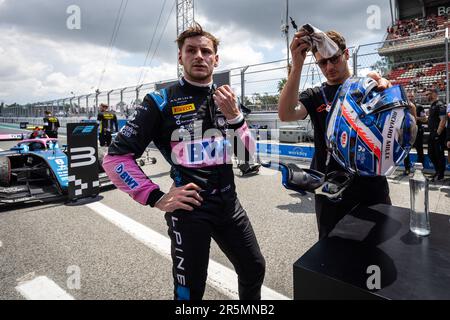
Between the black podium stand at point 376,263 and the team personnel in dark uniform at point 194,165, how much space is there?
1.86 ft

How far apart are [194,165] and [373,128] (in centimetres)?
81

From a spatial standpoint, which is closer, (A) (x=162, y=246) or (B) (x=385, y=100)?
(B) (x=385, y=100)

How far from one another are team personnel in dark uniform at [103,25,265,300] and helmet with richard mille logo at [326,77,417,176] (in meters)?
0.57

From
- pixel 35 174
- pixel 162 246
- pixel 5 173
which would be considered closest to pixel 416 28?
pixel 35 174

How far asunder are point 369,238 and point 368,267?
0.91ft

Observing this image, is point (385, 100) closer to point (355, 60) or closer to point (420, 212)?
point (420, 212)

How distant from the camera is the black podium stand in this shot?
2.78ft

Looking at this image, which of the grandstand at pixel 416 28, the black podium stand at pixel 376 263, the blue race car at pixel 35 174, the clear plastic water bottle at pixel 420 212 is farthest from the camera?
the grandstand at pixel 416 28

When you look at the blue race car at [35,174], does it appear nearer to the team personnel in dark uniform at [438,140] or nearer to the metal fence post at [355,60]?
the team personnel in dark uniform at [438,140]

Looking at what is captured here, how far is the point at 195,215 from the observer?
146 cm

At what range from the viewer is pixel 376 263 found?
0.99 metres

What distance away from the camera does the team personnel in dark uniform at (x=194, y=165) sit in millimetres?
1429

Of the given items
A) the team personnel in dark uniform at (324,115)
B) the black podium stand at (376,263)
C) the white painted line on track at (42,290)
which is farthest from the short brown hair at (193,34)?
the white painted line on track at (42,290)
